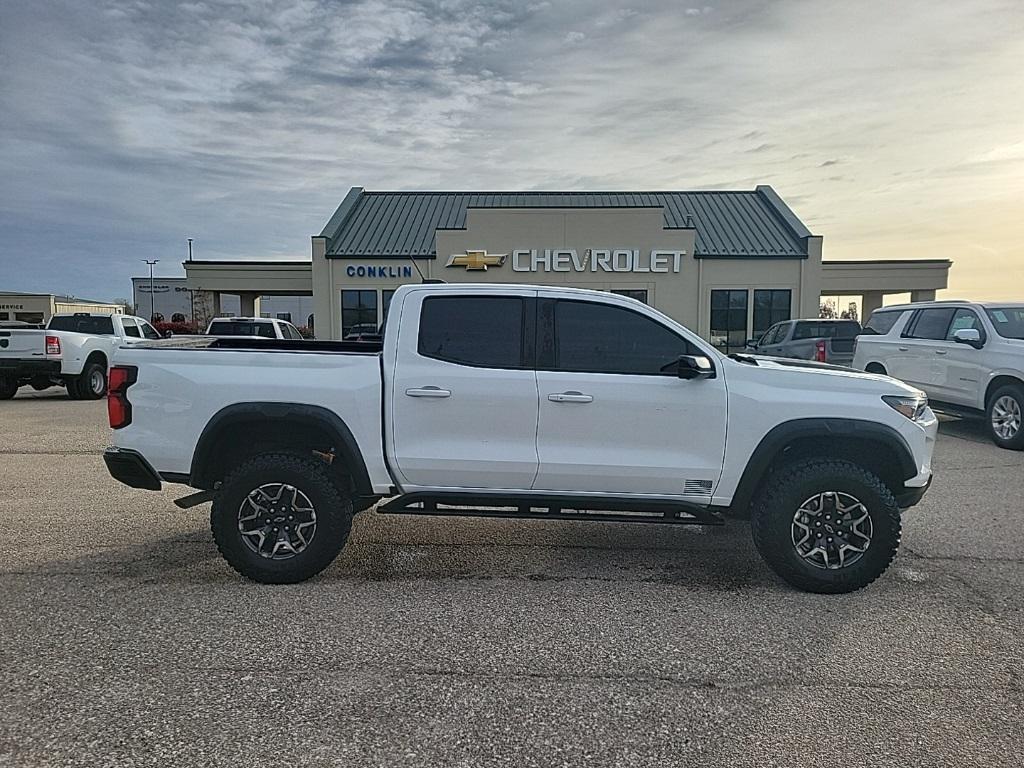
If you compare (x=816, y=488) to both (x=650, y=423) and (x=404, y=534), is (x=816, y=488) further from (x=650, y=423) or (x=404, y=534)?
(x=404, y=534)

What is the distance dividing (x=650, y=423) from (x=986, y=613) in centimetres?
225

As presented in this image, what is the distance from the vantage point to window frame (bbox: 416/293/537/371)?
4.60m

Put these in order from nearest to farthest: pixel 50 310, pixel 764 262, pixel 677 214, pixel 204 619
Result: 1. pixel 204 619
2. pixel 764 262
3. pixel 677 214
4. pixel 50 310

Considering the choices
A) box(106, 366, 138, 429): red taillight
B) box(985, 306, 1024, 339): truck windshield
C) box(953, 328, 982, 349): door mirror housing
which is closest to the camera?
box(106, 366, 138, 429): red taillight

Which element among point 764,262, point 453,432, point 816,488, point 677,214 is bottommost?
point 816,488

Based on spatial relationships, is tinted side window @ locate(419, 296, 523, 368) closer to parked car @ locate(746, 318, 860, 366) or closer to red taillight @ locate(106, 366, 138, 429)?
red taillight @ locate(106, 366, 138, 429)

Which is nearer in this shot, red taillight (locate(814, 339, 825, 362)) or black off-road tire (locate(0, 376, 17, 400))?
red taillight (locate(814, 339, 825, 362))

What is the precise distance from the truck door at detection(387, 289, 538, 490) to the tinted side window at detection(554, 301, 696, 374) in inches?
9.0

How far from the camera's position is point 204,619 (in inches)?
160

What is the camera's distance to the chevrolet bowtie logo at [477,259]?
25234mm

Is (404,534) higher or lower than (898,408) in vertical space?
lower

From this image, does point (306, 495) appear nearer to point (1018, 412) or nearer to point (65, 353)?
point (1018, 412)

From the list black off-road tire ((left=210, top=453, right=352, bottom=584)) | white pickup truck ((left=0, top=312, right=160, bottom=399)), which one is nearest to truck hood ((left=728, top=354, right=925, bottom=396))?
black off-road tire ((left=210, top=453, right=352, bottom=584))

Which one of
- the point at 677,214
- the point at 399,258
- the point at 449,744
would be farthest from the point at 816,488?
the point at 677,214
